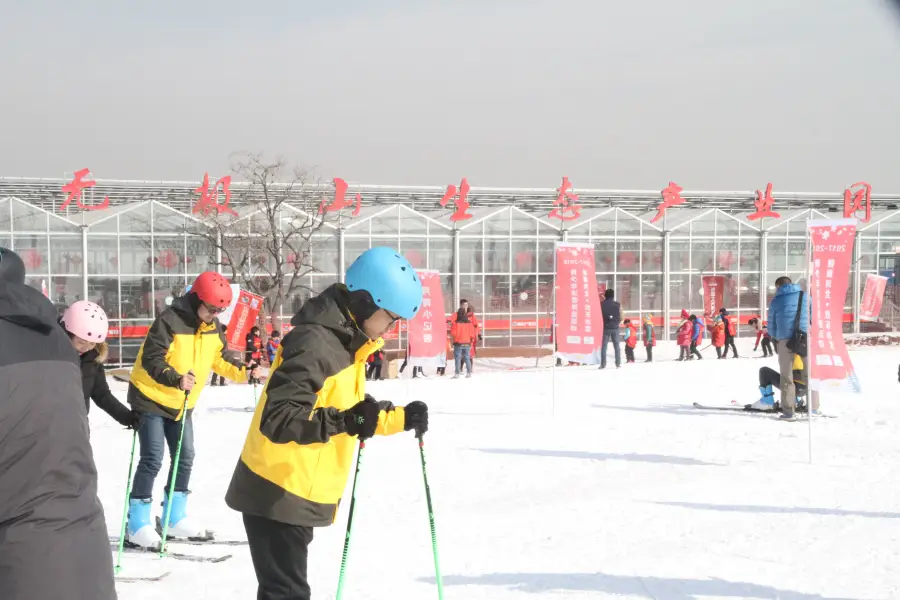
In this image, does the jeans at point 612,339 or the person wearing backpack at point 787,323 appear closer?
the person wearing backpack at point 787,323

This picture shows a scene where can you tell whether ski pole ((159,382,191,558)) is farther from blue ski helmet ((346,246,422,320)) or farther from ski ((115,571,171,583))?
blue ski helmet ((346,246,422,320))

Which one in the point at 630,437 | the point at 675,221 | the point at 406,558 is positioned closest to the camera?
the point at 406,558

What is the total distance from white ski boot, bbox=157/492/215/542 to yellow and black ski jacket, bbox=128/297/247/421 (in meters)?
0.57

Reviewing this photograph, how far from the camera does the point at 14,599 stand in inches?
88.2

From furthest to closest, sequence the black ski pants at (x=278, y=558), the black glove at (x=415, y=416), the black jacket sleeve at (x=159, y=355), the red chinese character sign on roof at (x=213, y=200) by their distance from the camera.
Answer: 1. the red chinese character sign on roof at (x=213, y=200)
2. the black jacket sleeve at (x=159, y=355)
3. the black glove at (x=415, y=416)
4. the black ski pants at (x=278, y=558)

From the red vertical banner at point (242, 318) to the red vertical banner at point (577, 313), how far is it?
5269mm

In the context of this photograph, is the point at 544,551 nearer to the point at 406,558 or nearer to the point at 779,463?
the point at 406,558

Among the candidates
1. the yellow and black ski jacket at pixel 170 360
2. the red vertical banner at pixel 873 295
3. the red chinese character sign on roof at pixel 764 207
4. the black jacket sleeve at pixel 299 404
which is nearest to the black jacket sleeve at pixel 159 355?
the yellow and black ski jacket at pixel 170 360

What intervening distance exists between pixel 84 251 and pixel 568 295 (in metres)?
16.5

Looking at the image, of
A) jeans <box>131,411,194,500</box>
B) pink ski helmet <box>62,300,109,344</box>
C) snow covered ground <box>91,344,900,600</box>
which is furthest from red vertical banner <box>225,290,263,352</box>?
pink ski helmet <box>62,300,109,344</box>

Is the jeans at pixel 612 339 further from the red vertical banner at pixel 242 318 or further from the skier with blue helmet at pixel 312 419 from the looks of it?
the skier with blue helmet at pixel 312 419

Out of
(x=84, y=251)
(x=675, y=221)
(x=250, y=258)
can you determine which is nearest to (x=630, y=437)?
(x=250, y=258)

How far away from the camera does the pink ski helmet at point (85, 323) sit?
4.98 meters

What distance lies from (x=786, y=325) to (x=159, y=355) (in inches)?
306
